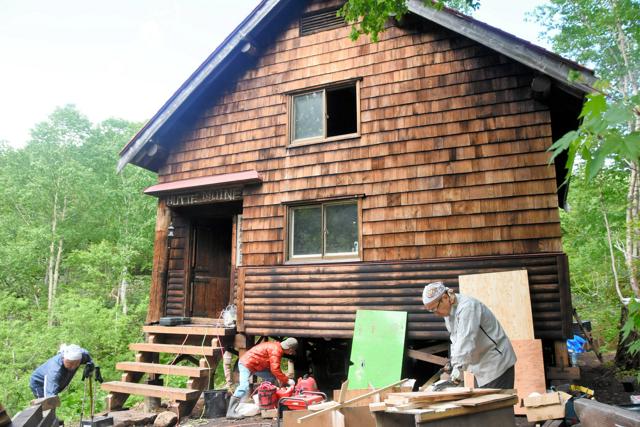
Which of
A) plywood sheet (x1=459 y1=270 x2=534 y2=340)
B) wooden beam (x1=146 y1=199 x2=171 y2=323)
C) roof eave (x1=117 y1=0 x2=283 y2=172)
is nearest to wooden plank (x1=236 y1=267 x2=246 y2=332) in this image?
wooden beam (x1=146 y1=199 x2=171 y2=323)

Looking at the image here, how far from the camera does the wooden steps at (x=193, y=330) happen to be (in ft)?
28.8

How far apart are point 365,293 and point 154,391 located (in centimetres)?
424

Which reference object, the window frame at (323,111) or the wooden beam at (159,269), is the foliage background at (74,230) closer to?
the wooden beam at (159,269)

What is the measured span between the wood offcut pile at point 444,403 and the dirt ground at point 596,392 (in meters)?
3.36

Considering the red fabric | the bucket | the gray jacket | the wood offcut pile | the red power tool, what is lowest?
the bucket

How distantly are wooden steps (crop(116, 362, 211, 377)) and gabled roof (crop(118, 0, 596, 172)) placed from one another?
4.48m

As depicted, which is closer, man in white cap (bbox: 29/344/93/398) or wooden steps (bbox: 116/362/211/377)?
man in white cap (bbox: 29/344/93/398)

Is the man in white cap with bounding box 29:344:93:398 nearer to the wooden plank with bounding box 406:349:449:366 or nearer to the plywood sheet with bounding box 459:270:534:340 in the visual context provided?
the wooden plank with bounding box 406:349:449:366

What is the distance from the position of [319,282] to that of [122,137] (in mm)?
27429

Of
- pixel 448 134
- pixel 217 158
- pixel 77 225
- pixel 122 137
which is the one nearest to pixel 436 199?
pixel 448 134

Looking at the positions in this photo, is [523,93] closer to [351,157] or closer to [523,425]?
[351,157]

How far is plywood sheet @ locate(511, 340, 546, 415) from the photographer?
20.7 ft

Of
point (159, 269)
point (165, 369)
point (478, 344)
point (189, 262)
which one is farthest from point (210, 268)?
point (478, 344)

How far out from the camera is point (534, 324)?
22.3ft
